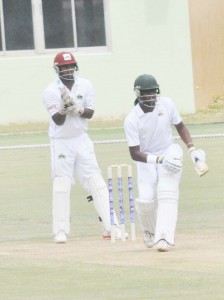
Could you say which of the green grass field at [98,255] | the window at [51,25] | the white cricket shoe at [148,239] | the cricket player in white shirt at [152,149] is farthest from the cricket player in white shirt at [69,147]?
the window at [51,25]

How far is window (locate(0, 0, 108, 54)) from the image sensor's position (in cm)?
3294

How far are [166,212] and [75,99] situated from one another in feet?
5.98

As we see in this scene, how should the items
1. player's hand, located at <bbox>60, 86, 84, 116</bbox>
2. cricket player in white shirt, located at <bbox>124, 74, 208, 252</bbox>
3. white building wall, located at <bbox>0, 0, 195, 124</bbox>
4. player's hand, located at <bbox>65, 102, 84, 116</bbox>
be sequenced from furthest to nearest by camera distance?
white building wall, located at <bbox>0, 0, 195, 124</bbox> < player's hand, located at <bbox>65, 102, 84, 116</bbox> < player's hand, located at <bbox>60, 86, 84, 116</bbox> < cricket player in white shirt, located at <bbox>124, 74, 208, 252</bbox>

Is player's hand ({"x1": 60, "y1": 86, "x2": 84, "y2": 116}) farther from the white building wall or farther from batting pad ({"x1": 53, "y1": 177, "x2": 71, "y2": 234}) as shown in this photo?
the white building wall

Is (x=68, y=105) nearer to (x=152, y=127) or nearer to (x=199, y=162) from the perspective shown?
(x=152, y=127)

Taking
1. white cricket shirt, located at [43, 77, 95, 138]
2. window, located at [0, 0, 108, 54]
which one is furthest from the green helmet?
window, located at [0, 0, 108, 54]

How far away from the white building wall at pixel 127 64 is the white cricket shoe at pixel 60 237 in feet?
67.7

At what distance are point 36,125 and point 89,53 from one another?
252cm

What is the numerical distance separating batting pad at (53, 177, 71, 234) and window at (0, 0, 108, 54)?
20.8 meters

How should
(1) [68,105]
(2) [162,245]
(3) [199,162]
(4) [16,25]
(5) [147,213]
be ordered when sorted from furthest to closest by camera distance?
(4) [16,25]
(1) [68,105]
(5) [147,213]
(3) [199,162]
(2) [162,245]

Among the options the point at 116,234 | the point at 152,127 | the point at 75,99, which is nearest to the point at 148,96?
the point at 152,127

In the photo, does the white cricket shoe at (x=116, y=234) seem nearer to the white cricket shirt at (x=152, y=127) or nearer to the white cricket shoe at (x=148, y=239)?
the white cricket shoe at (x=148, y=239)

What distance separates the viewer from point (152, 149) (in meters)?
11.3

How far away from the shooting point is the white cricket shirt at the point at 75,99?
12172mm
